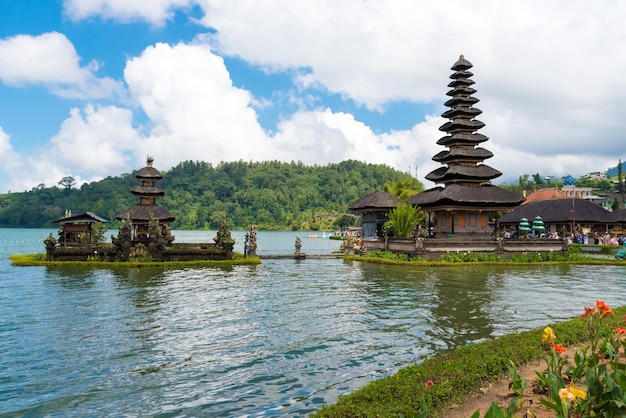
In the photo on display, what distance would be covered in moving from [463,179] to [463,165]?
155 centimetres

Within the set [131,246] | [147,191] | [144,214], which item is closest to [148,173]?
[147,191]

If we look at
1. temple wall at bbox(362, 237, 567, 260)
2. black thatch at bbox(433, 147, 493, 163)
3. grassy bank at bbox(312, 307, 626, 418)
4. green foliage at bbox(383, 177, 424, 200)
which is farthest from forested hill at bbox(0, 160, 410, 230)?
grassy bank at bbox(312, 307, 626, 418)

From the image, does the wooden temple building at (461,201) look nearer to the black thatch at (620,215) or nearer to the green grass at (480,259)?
the green grass at (480,259)

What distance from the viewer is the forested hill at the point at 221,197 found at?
143m

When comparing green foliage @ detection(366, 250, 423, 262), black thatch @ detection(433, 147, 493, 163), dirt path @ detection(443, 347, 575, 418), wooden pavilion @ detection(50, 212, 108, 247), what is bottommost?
dirt path @ detection(443, 347, 575, 418)

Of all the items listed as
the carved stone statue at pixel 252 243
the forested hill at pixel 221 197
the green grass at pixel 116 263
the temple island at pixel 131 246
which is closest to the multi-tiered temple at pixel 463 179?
the carved stone statue at pixel 252 243

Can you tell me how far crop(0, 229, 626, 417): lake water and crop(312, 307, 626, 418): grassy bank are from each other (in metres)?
1.24

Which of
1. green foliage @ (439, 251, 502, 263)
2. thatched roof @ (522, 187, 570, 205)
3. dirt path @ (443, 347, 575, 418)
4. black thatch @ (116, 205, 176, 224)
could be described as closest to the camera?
dirt path @ (443, 347, 575, 418)

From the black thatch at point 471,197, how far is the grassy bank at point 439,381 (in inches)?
1040

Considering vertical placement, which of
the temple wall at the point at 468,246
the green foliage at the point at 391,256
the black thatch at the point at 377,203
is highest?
the black thatch at the point at 377,203

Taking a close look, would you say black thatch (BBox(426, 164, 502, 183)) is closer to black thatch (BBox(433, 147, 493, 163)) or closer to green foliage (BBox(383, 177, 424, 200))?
black thatch (BBox(433, 147, 493, 163))

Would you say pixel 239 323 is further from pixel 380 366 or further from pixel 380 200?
pixel 380 200

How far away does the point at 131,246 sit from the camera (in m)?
30.1

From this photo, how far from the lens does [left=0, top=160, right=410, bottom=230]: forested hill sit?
143125 millimetres
